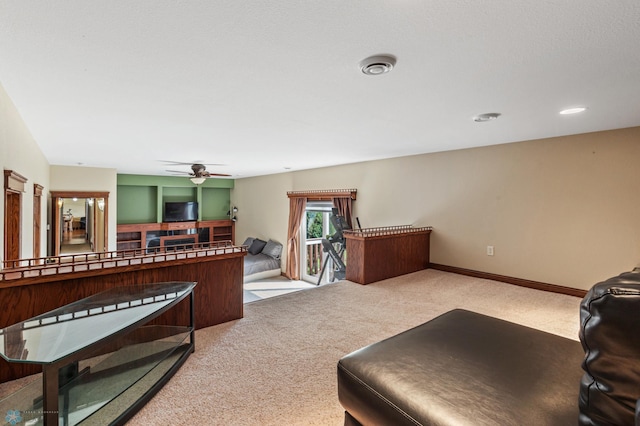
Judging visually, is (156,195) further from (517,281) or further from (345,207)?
(517,281)

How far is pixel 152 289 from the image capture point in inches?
83.6

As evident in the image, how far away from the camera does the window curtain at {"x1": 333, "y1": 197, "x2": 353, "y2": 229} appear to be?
18.8 ft

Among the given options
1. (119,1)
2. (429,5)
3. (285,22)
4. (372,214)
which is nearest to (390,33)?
(429,5)

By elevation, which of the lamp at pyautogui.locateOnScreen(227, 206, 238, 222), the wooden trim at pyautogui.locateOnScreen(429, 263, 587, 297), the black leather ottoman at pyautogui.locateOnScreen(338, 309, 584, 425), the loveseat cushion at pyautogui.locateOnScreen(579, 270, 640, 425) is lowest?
the wooden trim at pyautogui.locateOnScreen(429, 263, 587, 297)

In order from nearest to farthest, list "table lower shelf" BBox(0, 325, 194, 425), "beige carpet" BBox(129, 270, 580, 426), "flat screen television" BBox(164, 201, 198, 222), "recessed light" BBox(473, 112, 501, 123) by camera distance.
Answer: "table lower shelf" BBox(0, 325, 194, 425) → "beige carpet" BBox(129, 270, 580, 426) → "recessed light" BBox(473, 112, 501, 123) → "flat screen television" BBox(164, 201, 198, 222)

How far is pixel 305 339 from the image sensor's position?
235 centimetres

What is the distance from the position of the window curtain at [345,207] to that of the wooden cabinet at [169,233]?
3.53 m

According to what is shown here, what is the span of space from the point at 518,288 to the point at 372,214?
2513 mm

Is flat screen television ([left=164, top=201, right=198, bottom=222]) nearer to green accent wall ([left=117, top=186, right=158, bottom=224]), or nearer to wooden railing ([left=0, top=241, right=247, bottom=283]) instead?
green accent wall ([left=117, top=186, right=158, bottom=224])

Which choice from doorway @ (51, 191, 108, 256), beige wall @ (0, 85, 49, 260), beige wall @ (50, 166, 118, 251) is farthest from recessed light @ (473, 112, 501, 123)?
beige wall @ (50, 166, 118, 251)

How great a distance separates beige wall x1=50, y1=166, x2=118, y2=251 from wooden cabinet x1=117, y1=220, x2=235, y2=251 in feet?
2.98

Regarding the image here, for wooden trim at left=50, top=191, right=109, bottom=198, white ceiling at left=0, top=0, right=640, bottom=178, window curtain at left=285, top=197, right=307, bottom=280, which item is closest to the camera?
white ceiling at left=0, top=0, right=640, bottom=178

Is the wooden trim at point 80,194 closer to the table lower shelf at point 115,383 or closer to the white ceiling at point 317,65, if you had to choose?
the white ceiling at point 317,65

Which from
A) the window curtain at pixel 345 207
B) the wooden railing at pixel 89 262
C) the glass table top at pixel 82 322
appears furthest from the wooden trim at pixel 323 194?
the glass table top at pixel 82 322
